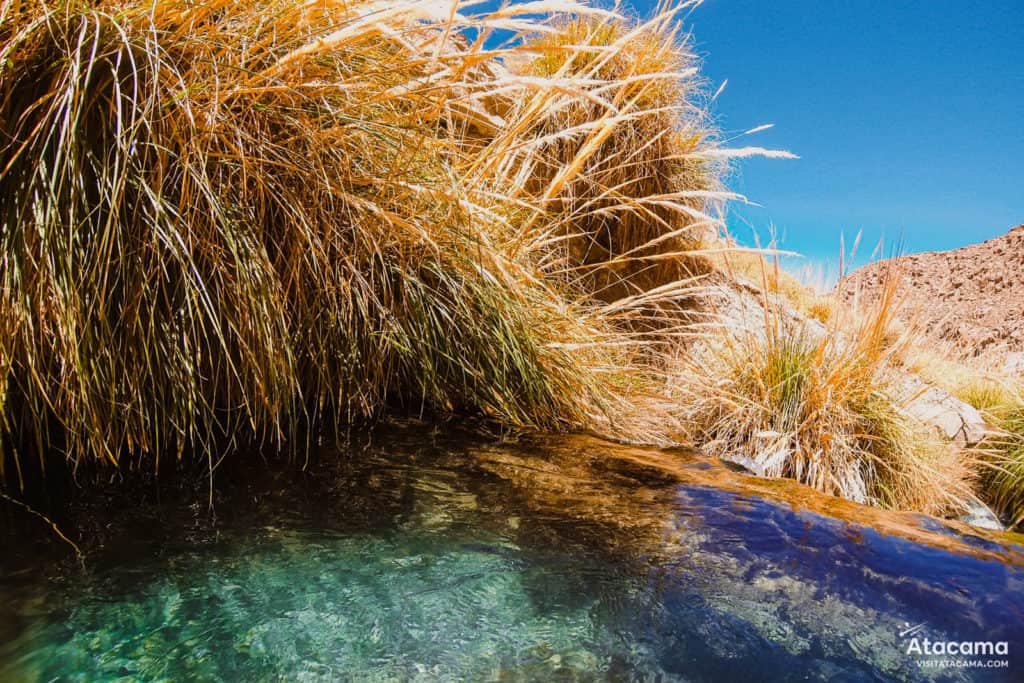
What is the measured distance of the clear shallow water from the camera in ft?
3.12

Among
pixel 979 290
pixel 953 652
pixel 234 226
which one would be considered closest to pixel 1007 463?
pixel 953 652

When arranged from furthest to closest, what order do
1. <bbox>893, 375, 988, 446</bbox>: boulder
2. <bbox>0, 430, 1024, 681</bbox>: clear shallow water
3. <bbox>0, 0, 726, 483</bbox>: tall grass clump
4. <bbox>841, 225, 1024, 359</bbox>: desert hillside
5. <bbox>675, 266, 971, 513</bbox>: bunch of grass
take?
<bbox>841, 225, 1024, 359</bbox>: desert hillside, <bbox>893, 375, 988, 446</bbox>: boulder, <bbox>675, 266, 971, 513</bbox>: bunch of grass, <bbox>0, 0, 726, 483</bbox>: tall grass clump, <bbox>0, 430, 1024, 681</bbox>: clear shallow water

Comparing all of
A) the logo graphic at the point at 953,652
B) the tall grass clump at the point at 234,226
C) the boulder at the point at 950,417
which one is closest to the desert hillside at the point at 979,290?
the boulder at the point at 950,417

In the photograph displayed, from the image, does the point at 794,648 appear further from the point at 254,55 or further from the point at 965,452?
the point at 965,452

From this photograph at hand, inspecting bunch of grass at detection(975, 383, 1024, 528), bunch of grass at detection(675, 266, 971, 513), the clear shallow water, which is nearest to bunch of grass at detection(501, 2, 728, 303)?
bunch of grass at detection(675, 266, 971, 513)

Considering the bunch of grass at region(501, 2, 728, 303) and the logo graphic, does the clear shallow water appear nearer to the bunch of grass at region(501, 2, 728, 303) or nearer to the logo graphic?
the logo graphic

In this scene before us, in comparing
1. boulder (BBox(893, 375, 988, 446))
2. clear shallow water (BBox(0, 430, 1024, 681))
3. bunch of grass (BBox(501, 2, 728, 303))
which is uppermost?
bunch of grass (BBox(501, 2, 728, 303))

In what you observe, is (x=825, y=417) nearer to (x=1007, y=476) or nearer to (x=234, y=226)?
(x=1007, y=476)

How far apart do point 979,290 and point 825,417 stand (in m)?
8.06

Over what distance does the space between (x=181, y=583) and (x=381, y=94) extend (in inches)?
48.9

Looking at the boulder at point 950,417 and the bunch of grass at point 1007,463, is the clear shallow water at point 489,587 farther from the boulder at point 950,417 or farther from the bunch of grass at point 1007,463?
the bunch of grass at point 1007,463

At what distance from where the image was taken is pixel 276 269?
1695 millimetres

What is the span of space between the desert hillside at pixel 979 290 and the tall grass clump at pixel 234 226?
19.8 feet

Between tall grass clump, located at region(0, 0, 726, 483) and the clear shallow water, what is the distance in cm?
29
